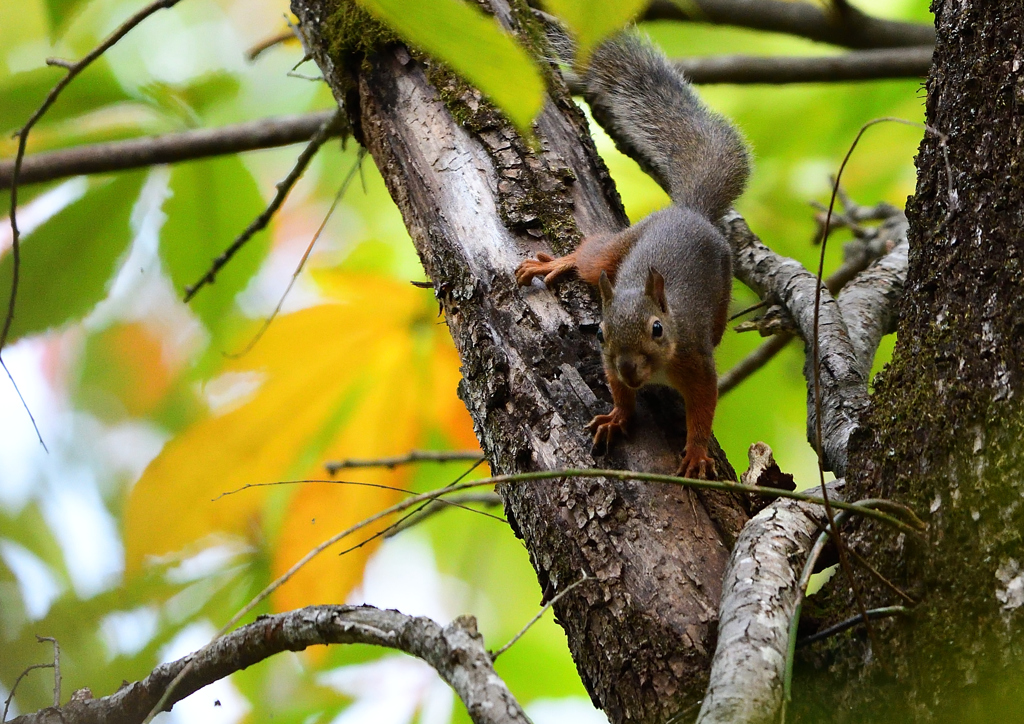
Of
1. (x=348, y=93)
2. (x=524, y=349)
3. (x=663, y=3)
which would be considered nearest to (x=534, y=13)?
(x=348, y=93)

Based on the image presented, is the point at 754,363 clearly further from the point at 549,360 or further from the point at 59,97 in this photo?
the point at 59,97

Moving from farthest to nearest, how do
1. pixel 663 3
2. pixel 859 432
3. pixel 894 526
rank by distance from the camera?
pixel 663 3, pixel 859 432, pixel 894 526

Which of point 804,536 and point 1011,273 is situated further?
point 804,536

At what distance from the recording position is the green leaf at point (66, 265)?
279 cm

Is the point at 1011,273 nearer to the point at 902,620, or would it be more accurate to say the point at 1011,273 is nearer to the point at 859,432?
the point at 859,432

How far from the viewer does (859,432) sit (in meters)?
1.77

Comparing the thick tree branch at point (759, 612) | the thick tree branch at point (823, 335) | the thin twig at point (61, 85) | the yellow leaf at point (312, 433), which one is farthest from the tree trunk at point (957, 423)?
the yellow leaf at point (312, 433)

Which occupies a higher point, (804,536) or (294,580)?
(294,580)

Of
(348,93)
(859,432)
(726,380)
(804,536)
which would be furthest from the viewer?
(726,380)

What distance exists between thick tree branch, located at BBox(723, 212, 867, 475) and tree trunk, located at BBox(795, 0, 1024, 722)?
0.27m

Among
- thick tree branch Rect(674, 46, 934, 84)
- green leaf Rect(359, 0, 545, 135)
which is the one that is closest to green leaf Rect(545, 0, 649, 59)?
green leaf Rect(359, 0, 545, 135)

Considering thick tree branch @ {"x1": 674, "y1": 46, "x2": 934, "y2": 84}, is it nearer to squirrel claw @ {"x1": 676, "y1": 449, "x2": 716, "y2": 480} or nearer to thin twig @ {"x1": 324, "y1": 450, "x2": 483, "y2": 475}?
thin twig @ {"x1": 324, "y1": 450, "x2": 483, "y2": 475}

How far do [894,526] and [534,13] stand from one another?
2.17 metres

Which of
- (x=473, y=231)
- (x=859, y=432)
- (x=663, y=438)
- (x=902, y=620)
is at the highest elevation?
(x=473, y=231)
